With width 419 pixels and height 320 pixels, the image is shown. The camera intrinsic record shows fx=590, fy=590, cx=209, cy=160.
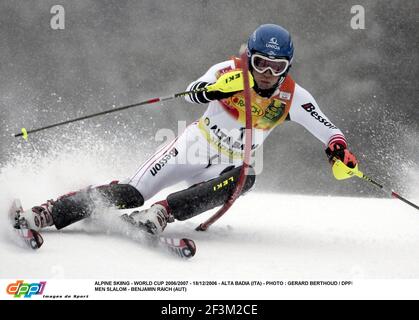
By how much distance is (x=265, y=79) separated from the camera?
14.0 feet

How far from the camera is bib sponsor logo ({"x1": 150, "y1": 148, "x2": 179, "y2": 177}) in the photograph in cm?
463

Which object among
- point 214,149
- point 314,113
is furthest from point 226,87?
point 314,113

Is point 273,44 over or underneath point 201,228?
over

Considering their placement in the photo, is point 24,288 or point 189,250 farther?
point 189,250

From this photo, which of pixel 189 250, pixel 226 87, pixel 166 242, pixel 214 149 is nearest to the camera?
pixel 189 250

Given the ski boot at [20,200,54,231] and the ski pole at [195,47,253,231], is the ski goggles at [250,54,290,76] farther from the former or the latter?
the ski boot at [20,200,54,231]

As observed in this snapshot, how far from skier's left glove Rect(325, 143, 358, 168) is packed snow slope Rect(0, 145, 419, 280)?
0.63 metres

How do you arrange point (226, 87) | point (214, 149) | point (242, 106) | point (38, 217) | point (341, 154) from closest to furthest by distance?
point (38, 217), point (226, 87), point (341, 154), point (242, 106), point (214, 149)

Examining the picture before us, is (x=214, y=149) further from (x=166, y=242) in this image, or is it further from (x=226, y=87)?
(x=166, y=242)

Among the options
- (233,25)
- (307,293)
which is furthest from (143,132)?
(307,293)

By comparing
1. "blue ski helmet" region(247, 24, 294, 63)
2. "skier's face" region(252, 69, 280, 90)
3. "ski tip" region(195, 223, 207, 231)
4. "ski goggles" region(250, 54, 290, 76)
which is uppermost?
"blue ski helmet" region(247, 24, 294, 63)

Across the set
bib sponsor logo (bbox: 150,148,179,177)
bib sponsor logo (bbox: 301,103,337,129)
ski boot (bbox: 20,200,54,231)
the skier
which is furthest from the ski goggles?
Answer: ski boot (bbox: 20,200,54,231)

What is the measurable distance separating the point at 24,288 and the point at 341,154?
8.01ft

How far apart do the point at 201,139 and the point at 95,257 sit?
1.53m
